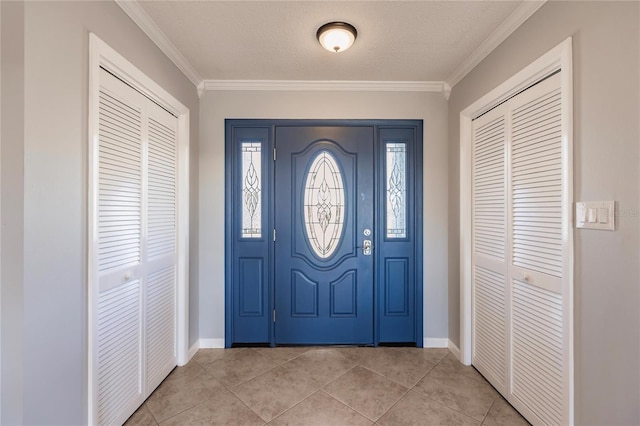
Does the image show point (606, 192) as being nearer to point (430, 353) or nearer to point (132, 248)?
point (430, 353)

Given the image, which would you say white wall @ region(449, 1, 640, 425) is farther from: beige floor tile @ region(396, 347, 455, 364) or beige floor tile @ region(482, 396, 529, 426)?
beige floor tile @ region(396, 347, 455, 364)

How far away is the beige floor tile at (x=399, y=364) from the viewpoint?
2.17m

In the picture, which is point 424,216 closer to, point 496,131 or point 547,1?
point 496,131

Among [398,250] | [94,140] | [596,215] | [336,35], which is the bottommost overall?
[398,250]

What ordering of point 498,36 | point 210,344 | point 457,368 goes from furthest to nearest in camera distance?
point 210,344 < point 457,368 < point 498,36

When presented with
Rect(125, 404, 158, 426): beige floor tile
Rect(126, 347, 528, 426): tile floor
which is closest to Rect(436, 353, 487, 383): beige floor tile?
Rect(126, 347, 528, 426): tile floor

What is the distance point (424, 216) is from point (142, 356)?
8.22 feet

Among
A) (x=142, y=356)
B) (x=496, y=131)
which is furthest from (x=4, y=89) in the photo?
(x=496, y=131)

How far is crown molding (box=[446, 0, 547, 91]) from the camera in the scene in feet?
5.18

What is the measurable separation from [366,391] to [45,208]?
84.6 inches

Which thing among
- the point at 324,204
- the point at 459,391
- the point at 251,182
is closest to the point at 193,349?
the point at 251,182

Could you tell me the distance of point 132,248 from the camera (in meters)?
1.72

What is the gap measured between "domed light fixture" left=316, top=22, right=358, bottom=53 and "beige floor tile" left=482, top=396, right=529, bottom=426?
257 cm

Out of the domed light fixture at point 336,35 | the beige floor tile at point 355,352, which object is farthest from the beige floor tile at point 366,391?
the domed light fixture at point 336,35
